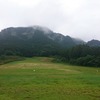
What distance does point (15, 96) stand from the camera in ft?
87.5

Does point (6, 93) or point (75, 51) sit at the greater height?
point (75, 51)

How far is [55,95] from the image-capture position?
88.9ft

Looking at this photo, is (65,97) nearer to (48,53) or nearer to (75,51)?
(75,51)

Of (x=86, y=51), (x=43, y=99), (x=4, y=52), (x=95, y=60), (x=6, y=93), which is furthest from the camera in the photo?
(x=4, y=52)

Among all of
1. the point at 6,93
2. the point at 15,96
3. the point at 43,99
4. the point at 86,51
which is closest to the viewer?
the point at 43,99

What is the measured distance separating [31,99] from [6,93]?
441 centimetres

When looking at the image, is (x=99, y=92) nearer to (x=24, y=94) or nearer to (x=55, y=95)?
(x=55, y=95)

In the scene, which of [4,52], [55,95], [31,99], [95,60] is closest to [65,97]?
[55,95]

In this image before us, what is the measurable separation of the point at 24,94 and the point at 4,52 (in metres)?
149

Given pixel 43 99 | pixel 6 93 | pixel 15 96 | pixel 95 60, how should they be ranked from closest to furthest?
pixel 43 99, pixel 15 96, pixel 6 93, pixel 95 60

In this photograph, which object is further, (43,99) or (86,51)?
(86,51)

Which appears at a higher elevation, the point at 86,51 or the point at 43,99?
the point at 86,51

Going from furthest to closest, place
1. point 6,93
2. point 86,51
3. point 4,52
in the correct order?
point 4,52 < point 86,51 < point 6,93

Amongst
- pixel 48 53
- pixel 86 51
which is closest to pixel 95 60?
pixel 86 51
